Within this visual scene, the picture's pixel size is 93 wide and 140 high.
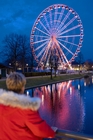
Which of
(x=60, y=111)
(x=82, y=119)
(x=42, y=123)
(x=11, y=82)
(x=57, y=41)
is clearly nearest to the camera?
(x=42, y=123)

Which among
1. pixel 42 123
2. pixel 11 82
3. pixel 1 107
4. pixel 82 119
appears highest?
pixel 11 82

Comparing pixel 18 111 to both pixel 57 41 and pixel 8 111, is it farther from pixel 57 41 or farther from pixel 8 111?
pixel 57 41

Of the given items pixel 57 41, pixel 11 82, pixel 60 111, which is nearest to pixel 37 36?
pixel 57 41

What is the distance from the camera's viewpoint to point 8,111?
2.18 m

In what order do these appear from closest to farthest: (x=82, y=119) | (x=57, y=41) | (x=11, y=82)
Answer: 1. (x=11, y=82)
2. (x=82, y=119)
3. (x=57, y=41)

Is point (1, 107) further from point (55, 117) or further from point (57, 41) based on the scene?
point (57, 41)

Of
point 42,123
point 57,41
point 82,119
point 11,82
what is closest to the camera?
point 42,123

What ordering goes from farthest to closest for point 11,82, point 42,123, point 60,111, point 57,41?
point 57,41 < point 60,111 < point 11,82 < point 42,123

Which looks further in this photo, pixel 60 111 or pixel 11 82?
pixel 60 111

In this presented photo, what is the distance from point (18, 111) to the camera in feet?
7.02

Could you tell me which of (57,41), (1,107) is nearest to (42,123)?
(1,107)

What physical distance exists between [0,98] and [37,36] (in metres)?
41.0

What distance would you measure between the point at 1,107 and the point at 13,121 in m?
0.19

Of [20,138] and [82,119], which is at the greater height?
[20,138]
